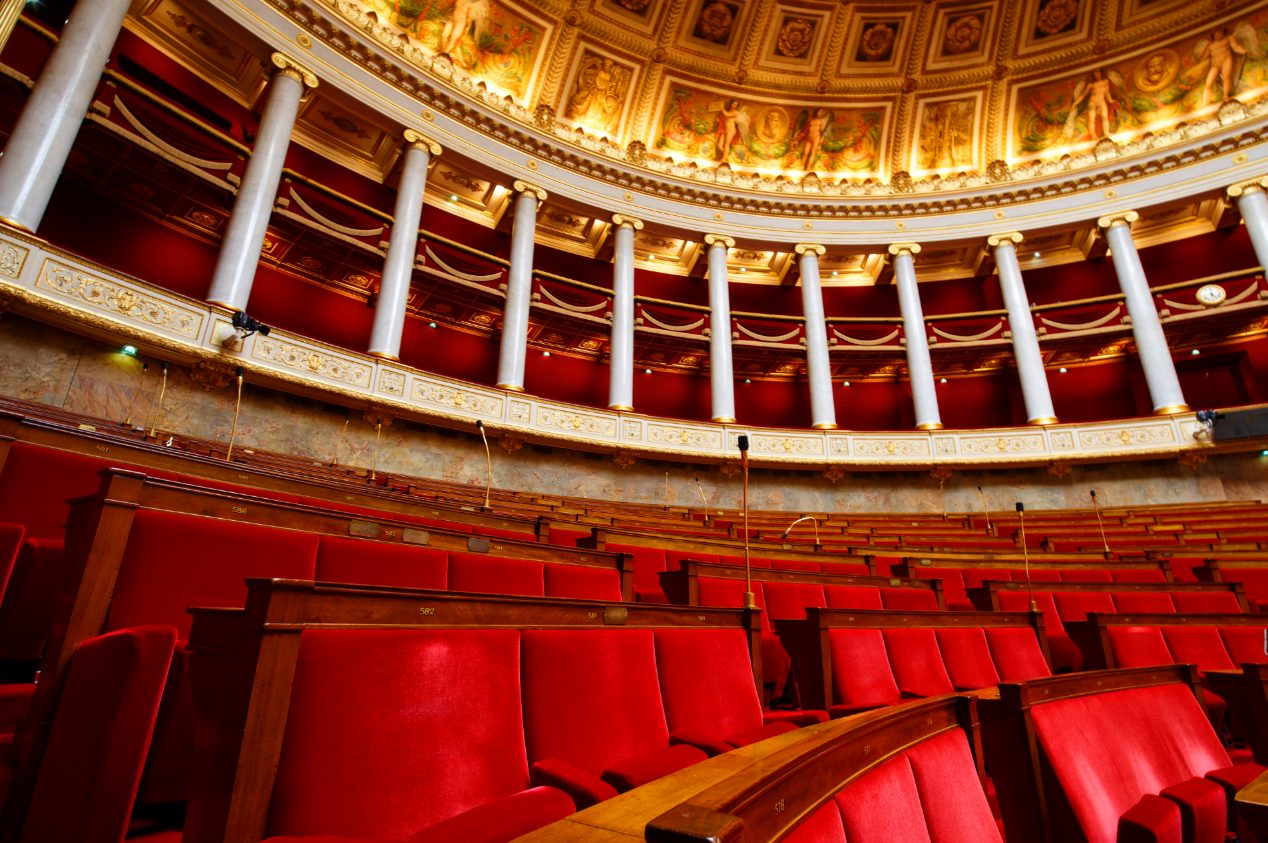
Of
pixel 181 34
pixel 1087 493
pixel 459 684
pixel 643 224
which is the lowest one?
pixel 459 684

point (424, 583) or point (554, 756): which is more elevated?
point (424, 583)

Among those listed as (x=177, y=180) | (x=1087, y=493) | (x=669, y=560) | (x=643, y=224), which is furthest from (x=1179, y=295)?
(x=177, y=180)

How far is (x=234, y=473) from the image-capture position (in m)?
3.12

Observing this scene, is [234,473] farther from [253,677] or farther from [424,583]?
[253,677]

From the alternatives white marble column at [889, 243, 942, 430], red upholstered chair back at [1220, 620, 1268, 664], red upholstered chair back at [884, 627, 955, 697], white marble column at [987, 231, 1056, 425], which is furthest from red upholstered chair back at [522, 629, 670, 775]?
white marble column at [987, 231, 1056, 425]

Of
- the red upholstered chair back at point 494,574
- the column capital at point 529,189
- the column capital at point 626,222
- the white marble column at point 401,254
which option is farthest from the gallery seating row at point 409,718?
the column capital at point 626,222

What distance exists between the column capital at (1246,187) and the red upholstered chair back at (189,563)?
1566cm

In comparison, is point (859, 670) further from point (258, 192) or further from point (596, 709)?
point (258, 192)

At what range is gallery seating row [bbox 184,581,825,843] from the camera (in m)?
1.05

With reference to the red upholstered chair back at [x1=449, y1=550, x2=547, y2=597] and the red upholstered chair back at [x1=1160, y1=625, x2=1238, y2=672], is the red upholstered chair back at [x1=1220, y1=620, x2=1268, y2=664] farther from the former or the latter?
the red upholstered chair back at [x1=449, y1=550, x2=547, y2=597]

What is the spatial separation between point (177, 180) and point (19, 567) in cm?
902

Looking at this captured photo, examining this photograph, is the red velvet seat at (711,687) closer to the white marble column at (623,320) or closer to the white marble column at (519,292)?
the white marble column at (519,292)

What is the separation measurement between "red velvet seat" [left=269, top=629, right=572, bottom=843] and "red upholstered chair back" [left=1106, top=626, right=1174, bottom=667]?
3284 mm

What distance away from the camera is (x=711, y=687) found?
2.03 meters
